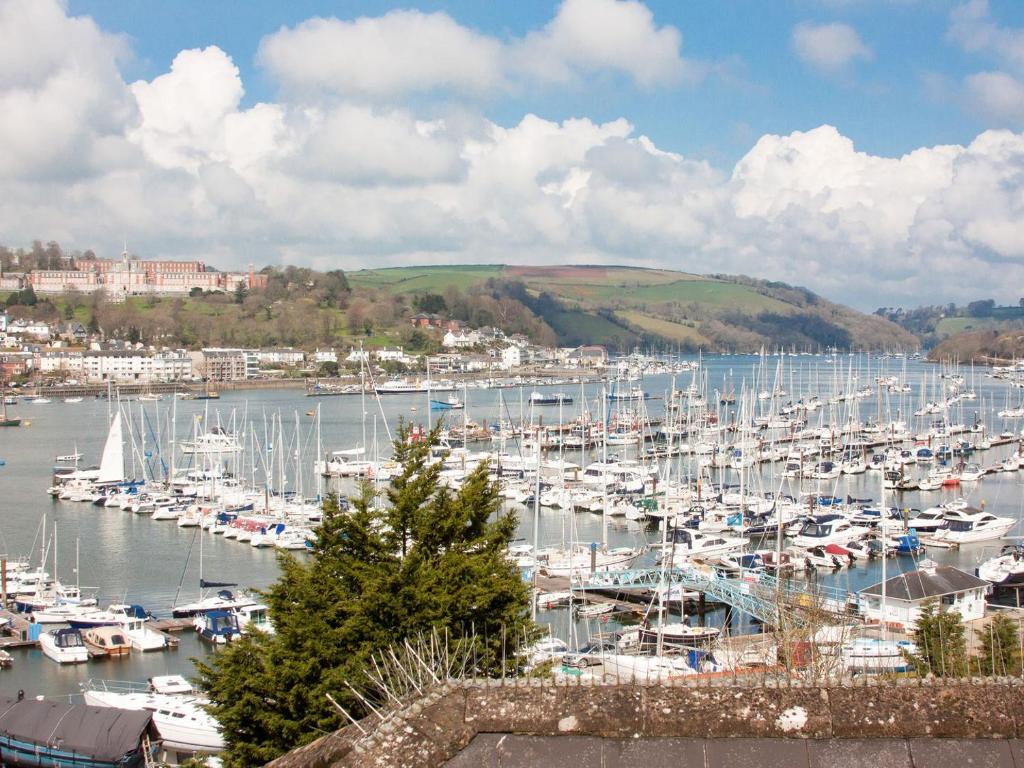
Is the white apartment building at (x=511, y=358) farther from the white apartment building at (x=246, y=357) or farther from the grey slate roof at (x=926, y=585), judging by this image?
the grey slate roof at (x=926, y=585)

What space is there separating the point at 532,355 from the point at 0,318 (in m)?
54.0

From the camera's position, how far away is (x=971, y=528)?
77.9 ft

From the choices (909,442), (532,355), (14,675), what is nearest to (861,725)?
(14,675)

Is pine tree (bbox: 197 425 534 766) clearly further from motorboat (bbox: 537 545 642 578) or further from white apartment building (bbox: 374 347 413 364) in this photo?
white apartment building (bbox: 374 347 413 364)

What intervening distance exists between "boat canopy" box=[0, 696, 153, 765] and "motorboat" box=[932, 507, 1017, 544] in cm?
1875

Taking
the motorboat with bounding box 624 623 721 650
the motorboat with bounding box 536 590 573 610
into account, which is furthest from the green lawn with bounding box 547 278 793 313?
the motorboat with bounding box 624 623 721 650

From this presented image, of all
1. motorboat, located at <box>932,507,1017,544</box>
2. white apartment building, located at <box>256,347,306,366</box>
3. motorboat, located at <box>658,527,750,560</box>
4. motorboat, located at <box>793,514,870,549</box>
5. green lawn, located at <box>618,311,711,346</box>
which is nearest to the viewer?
motorboat, located at <box>658,527,750,560</box>

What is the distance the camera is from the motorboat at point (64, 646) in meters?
15.2

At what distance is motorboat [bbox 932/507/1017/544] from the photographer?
2345 cm

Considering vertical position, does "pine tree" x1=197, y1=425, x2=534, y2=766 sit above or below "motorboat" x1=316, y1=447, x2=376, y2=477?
above

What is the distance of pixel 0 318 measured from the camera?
99688 millimetres

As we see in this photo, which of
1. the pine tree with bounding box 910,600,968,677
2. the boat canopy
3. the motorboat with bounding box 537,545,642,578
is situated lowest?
the motorboat with bounding box 537,545,642,578

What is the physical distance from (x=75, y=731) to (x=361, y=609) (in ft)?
14.6

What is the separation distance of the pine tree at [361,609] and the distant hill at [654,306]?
127461 millimetres
